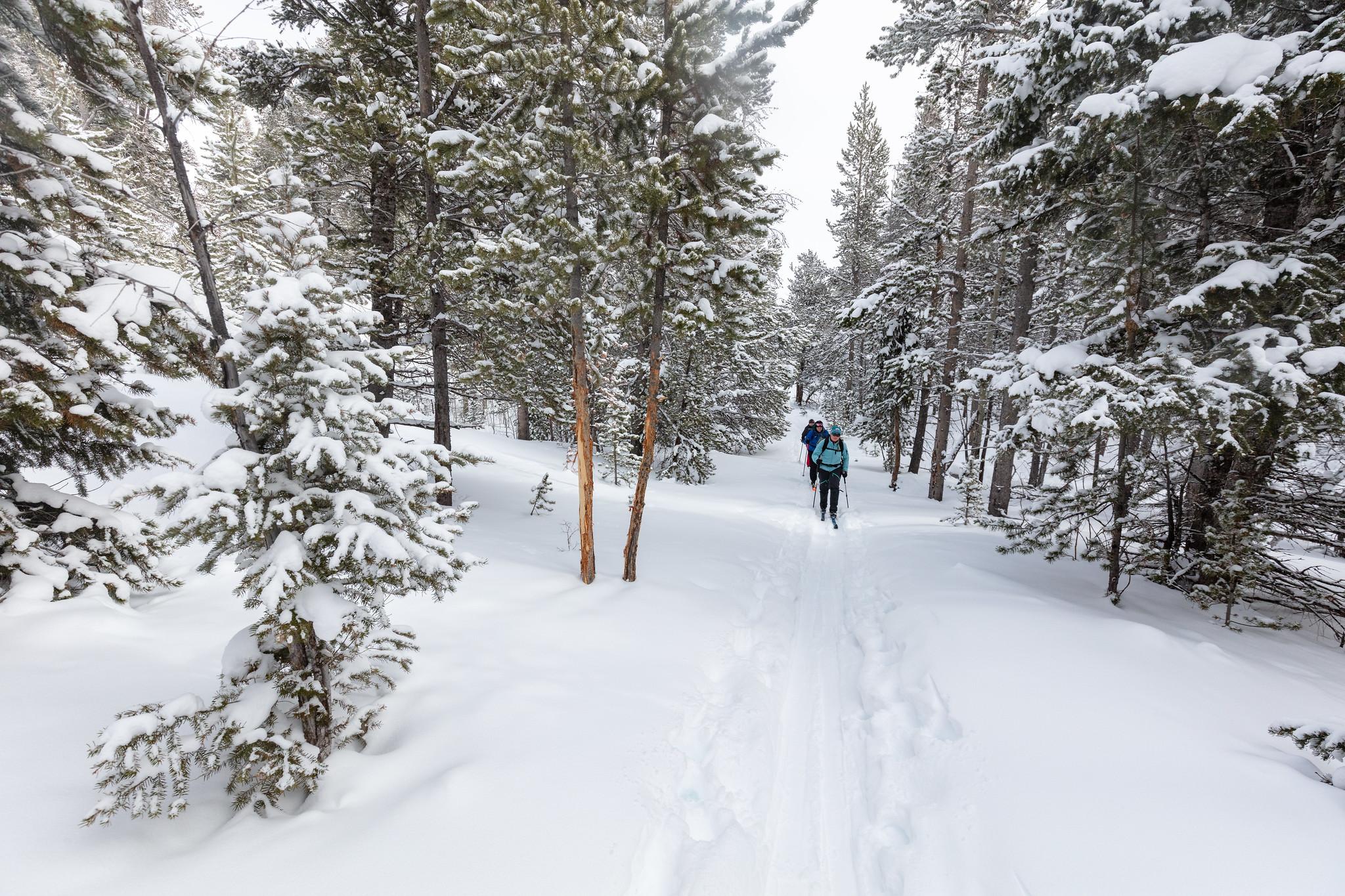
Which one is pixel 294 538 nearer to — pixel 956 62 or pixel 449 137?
pixel 449 137

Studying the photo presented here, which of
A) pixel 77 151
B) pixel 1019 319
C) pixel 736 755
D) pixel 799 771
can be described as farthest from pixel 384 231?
pixel 1019 319

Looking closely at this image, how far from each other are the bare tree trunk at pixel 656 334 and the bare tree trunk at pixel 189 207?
4.13m

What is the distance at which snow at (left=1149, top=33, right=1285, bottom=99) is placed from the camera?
15.6ft

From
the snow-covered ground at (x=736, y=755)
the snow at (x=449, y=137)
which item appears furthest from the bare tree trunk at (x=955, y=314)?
the snow at (x=449, y=137)

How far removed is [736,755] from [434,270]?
8045 mm

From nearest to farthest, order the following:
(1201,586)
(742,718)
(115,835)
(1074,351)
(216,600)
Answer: (115,835), (742,718), (216,600), (1201,586), (1074,351)

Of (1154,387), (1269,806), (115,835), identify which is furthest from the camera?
(1154,387)

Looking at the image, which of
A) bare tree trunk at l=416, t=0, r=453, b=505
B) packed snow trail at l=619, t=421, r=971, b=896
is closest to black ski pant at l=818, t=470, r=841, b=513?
packed snow trail at l=619, t=421, r=971, b=896

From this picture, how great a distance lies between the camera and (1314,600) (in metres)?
5.52

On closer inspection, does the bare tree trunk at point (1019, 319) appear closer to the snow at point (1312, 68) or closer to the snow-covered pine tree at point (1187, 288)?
the snow-covered pine tree at point (1187, 288)

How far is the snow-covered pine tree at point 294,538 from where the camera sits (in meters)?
2.88

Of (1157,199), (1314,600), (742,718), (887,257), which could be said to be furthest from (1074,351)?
(887,257)

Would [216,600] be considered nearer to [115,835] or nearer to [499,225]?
[115,835]

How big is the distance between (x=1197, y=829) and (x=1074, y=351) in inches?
205
